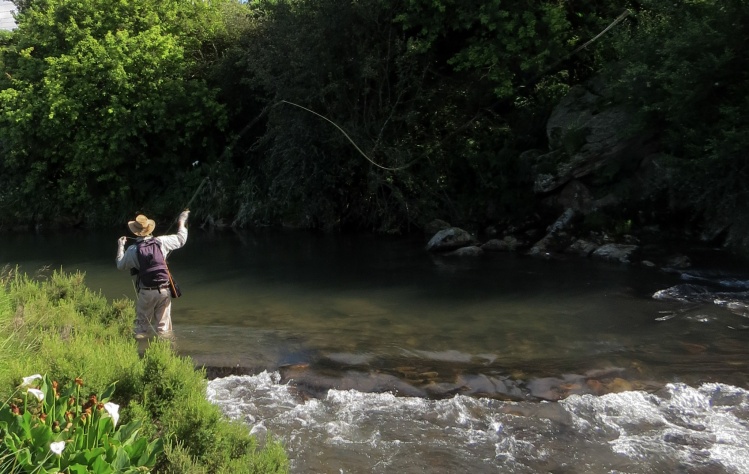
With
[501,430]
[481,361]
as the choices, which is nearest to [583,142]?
[481,361]

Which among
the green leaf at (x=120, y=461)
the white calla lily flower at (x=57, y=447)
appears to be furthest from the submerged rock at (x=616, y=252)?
the white calla lily flower at (x=57, y=447)

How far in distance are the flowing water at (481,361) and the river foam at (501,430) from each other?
0.07 feet

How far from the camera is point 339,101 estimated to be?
18.5 m

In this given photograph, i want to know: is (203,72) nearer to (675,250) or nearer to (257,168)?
(257,168)

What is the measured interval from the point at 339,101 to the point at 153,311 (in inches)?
411

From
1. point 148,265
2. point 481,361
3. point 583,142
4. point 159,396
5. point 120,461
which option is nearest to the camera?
point 120,461

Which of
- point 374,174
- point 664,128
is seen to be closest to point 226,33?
point 374,174

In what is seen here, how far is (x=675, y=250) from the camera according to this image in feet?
47.3

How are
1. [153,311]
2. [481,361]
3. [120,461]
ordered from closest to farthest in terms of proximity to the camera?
[120,461] < [481,361] < [153,311]

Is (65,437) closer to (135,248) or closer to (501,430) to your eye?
(501,430)

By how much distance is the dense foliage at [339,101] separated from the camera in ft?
45.0

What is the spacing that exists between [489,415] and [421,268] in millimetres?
7747

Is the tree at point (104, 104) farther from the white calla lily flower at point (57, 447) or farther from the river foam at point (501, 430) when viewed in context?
the white calla lily flower at point (57, 447)

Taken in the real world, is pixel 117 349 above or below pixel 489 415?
above
